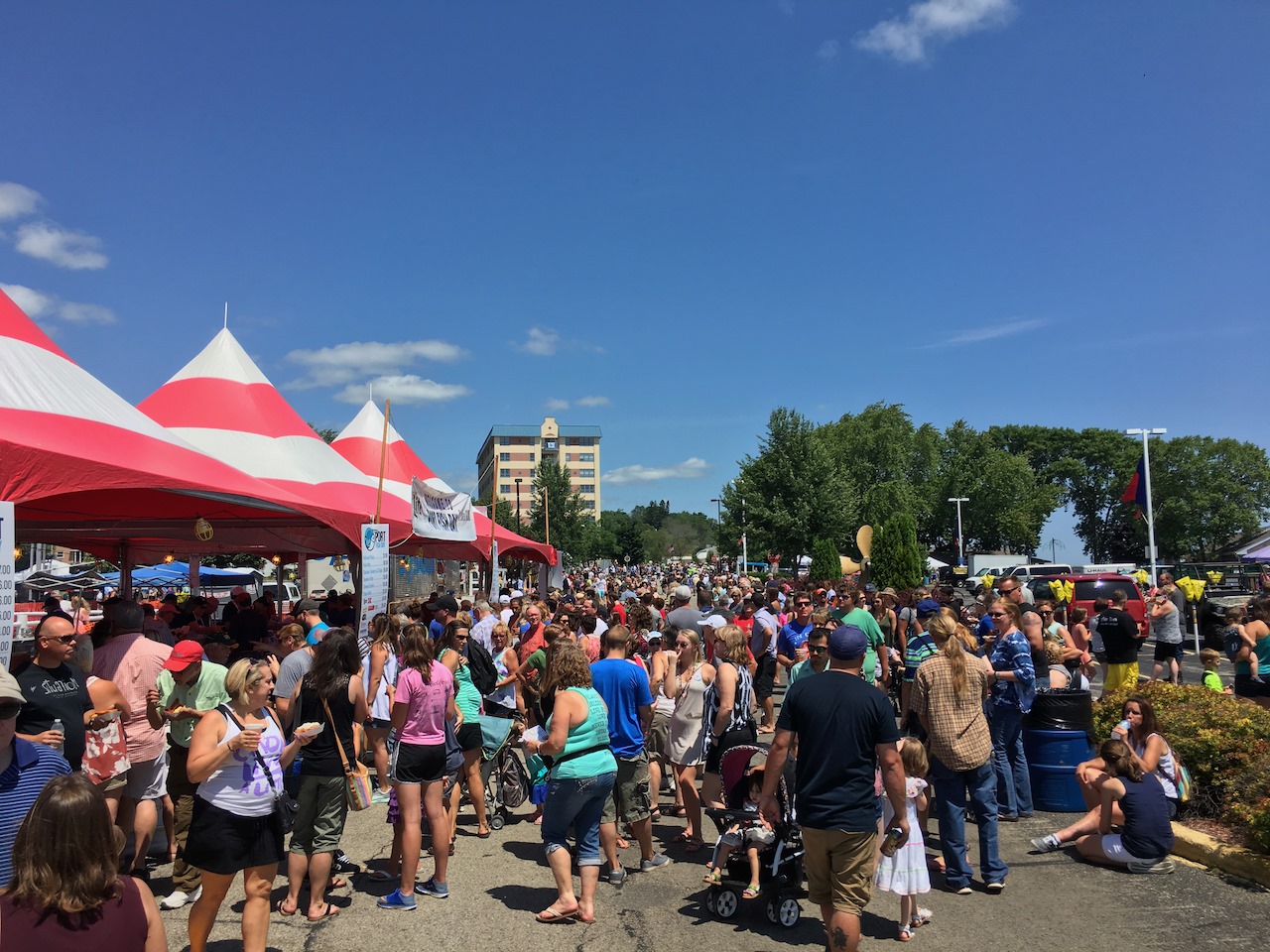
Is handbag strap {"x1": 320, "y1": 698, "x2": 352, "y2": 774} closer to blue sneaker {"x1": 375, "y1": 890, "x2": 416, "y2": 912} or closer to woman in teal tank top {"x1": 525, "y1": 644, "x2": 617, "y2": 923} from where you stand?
blue sneaker {"x1": 375, "y1": 890, "x2": 416, "y2": 912}

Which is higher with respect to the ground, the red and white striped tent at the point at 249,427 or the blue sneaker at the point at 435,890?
the red and white striped tent at the point at 249,427

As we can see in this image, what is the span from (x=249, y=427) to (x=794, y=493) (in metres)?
33.0

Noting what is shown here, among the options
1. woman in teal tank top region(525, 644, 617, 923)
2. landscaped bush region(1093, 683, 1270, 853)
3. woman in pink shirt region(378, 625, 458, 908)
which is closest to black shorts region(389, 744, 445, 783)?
woman in pink shirt region(378, 625, 458, 908)

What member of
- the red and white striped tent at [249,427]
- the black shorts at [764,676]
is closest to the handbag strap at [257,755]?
the red and white striped tent at [249,427]

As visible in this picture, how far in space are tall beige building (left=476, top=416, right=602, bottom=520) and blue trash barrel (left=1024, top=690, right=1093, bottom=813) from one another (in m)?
120

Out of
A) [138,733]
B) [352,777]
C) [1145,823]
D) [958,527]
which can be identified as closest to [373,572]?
[138,733]

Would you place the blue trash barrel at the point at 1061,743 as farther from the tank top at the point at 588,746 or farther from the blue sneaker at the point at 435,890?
the blue sneaker at the point at 435,890

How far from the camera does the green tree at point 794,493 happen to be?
42.2 metres

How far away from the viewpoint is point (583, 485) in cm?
14588

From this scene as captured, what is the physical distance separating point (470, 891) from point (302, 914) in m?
1.10

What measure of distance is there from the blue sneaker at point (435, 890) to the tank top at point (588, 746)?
133 centimetres

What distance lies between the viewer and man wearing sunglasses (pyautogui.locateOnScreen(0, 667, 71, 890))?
10.7ft

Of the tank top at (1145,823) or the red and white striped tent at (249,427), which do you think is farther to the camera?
the red and white striped tent at (249,427)

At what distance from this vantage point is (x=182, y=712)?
19.1 ft
